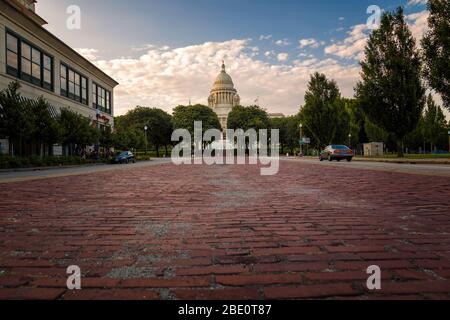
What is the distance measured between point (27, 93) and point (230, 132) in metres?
63.9

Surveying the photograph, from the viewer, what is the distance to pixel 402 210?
498 cm

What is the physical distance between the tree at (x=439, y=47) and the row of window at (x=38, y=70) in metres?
31.5

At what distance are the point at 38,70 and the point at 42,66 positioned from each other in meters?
0.76

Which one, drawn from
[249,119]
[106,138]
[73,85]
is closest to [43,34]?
[73,85]

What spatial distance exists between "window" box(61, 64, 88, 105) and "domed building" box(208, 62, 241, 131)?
87.6 meters

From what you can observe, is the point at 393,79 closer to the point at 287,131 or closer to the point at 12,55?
the point at 12,55

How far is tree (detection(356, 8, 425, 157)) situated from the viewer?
102 ft

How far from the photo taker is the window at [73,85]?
32.6 meters

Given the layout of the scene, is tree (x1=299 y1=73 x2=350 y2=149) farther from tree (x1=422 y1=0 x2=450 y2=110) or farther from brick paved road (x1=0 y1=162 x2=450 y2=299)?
brick paved road (x1=0 y1=162 x2=450 y2=299)

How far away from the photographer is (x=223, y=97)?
12575cm

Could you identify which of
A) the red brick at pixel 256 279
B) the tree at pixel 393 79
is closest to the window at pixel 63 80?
the tree at pixel 393 79

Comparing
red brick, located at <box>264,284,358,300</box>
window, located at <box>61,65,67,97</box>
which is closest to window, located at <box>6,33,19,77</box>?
window, located at <box>61,65,67,97</box>
